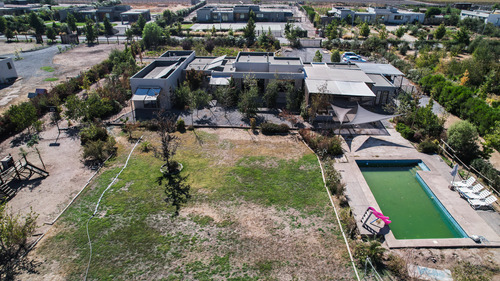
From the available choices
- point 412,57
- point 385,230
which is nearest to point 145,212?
point 385,230

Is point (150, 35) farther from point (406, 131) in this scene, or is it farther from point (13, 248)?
point (13, 248)

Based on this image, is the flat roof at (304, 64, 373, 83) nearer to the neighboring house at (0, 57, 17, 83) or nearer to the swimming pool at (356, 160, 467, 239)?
the swimming pool at (356, 160, 467, 239)

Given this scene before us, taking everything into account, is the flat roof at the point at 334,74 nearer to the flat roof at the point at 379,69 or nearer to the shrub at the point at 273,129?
the flat roof at the point at 379,69

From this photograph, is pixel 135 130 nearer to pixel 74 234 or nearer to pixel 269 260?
pixel 74 234

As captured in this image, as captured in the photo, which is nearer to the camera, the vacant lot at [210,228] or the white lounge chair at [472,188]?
the vacant lot at [210,228]

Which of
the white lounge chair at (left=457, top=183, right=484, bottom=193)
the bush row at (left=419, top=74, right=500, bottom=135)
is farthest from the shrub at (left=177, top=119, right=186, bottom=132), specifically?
the bush row at (left=419, top=74, right=500, bottom=135)

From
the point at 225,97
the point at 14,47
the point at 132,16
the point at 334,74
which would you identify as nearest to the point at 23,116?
the point at 225,97

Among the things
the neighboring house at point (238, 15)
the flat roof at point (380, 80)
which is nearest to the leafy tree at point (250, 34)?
the neighboring house at point (238, 15)
